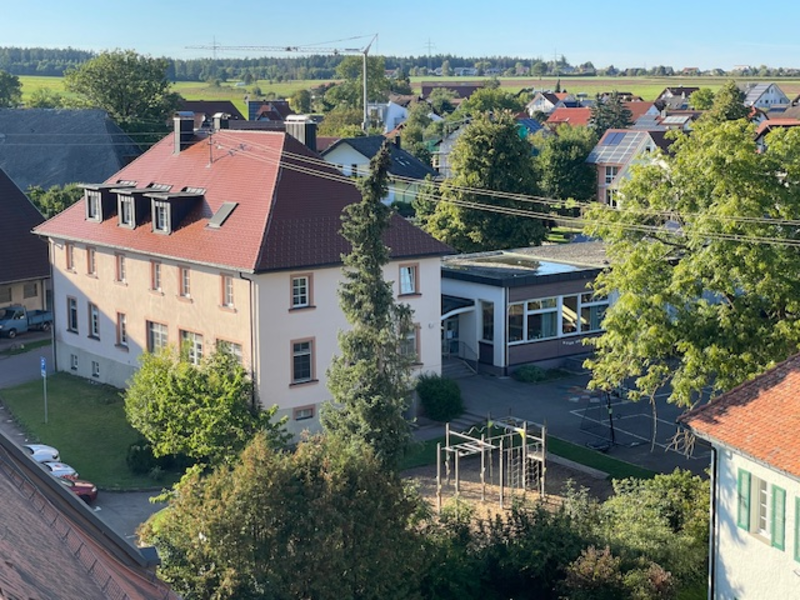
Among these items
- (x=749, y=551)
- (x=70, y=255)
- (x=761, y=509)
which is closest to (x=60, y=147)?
(x=70, y=255)

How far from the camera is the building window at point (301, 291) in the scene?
34.1 meters

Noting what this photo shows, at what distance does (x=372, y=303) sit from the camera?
24.0m

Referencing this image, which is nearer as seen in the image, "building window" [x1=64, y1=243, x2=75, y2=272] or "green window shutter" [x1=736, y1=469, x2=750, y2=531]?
"green window shutter" [x1=736, y1=469, x2=750, y2=531]

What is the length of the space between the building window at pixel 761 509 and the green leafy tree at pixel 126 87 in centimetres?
7215

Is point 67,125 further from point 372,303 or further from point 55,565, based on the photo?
point 55,565

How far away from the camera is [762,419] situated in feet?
68.8

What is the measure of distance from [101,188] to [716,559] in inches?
1031

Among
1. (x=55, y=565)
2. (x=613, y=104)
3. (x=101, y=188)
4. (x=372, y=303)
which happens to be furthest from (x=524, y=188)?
(x=613, y=104)

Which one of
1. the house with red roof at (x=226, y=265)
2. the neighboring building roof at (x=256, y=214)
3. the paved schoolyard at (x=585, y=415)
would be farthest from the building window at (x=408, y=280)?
the paved schoolyard at (x=585, y=415)

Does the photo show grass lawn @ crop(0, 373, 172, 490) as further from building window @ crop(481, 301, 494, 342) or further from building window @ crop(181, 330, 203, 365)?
building window @ crop(481, 301, 494, 342)

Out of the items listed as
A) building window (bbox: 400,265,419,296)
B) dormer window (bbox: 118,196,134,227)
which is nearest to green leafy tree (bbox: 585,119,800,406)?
building window (bbox: 400,265,419,296)

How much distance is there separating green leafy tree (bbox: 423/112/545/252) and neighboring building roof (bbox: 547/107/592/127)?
92.3 metres

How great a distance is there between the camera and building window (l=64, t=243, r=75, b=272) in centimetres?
4153

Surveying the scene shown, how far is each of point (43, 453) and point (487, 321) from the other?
665 inches
